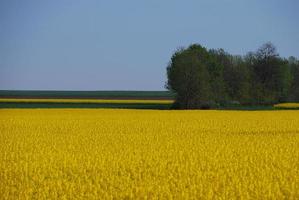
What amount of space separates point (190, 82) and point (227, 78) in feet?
77.6

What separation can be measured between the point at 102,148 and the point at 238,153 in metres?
4.62

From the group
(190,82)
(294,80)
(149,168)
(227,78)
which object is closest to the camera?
(149,168)

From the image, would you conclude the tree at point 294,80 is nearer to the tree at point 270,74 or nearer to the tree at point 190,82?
the tree at point 270,74

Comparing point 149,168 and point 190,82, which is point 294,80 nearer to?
point 190,82

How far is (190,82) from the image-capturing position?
73.6m

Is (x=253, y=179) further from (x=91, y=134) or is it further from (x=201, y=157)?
(x=91, y=134)

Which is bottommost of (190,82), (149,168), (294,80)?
(149,168)

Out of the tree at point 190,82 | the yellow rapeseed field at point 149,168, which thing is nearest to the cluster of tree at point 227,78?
the tree at point 190,82

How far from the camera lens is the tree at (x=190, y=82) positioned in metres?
73.3

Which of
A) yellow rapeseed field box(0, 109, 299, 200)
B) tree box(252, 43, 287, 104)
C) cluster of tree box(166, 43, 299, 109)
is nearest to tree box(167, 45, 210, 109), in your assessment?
cluster of tree box(166, 43, 299, 109)

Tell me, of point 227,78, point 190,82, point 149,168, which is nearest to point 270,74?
point 227,78

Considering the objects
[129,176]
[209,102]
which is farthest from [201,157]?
[209,102]

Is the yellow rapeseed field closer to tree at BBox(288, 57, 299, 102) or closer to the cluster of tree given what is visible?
the cluster of tree

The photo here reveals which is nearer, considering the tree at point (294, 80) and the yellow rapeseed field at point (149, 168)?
the yellow rapeseed field at point (149, 168)
